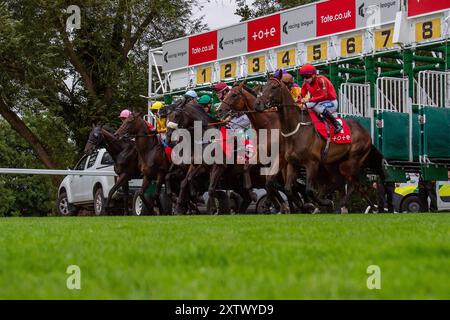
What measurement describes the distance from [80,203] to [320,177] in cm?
871

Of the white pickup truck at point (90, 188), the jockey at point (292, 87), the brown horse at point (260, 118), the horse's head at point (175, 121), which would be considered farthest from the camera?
the white pickup truck at point (90, 188)

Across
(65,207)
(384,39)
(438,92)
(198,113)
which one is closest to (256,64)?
(384,39)

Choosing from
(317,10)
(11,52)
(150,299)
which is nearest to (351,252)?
(150,299)

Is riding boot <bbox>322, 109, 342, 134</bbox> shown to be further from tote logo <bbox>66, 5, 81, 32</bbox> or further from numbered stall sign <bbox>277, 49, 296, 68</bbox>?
tote logo <bbox>66, 5, 81, 32</bbox>

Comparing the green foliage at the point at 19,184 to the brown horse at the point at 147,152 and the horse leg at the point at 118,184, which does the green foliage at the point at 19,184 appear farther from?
the brown horse at the point at 147,152

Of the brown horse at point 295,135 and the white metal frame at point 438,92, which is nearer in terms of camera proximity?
the brown horse at point 295,135

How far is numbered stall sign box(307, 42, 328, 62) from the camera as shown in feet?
67.2

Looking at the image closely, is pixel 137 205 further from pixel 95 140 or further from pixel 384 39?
pixel 384 39

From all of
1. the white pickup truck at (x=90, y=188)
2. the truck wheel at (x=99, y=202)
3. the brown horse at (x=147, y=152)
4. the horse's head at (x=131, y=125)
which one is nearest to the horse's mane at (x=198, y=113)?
the brown horse at (x=147, y=152)

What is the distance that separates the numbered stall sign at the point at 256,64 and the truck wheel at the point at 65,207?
613 centimetres

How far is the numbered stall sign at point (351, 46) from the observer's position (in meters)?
19.4

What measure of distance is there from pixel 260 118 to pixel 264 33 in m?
6.08

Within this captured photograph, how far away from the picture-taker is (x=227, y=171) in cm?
1873

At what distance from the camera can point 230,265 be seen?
498cm
